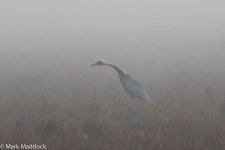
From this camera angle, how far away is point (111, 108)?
408 inches

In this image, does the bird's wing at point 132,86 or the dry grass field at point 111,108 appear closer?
the dry grass field at point 111,108

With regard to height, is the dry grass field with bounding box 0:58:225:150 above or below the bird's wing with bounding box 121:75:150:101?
below

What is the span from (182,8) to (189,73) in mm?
44082

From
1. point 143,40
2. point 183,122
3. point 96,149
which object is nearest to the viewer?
point 96,149

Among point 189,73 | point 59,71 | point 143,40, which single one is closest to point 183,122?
point 189,73

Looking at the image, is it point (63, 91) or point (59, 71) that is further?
point (59, 71)

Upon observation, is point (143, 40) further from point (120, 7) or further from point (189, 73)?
point (120, 7)

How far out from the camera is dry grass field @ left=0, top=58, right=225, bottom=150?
730cm

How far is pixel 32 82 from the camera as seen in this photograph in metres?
14.3

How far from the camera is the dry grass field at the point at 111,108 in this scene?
7.30m

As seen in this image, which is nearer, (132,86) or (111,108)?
(132,86)

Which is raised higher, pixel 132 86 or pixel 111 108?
pixel 132 86

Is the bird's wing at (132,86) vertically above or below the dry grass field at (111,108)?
above

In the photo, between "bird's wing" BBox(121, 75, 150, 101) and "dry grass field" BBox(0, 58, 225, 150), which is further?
"bird's wing" BBox(121, 75, 150, 101)
